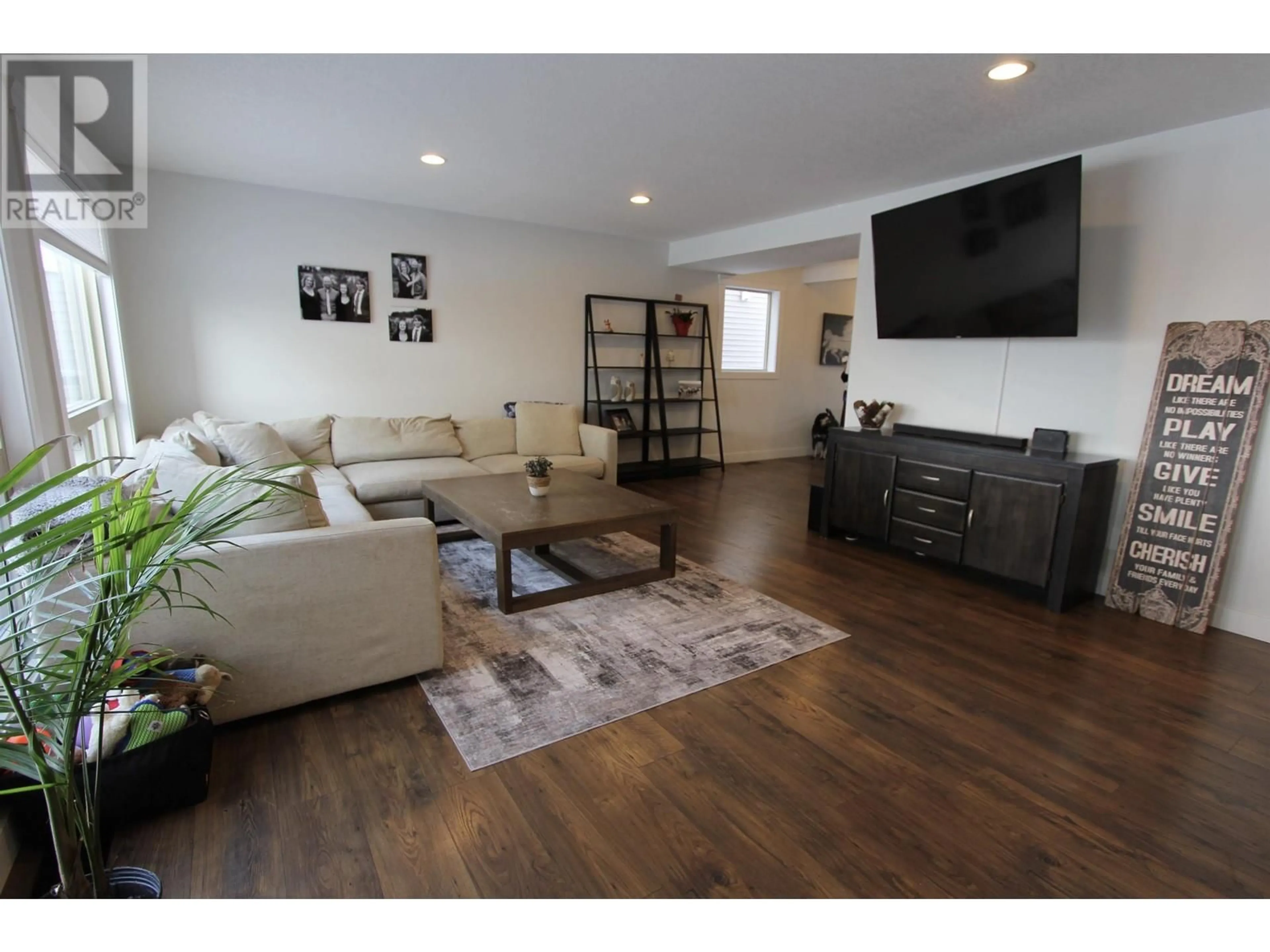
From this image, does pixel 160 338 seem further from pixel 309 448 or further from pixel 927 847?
pixel 927 847

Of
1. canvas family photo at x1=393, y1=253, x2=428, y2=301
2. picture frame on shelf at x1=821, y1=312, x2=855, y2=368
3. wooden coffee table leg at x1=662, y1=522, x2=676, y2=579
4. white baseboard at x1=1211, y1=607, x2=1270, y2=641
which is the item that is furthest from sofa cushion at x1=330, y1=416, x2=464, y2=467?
picture frame on shelf at x1=821, y1=312, x2=855, y2=368

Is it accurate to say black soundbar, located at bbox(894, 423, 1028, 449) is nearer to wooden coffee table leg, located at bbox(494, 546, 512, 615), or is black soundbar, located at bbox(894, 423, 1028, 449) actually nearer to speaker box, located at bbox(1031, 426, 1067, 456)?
speaker box, located at bbox(1031, 426, 1067, 456)

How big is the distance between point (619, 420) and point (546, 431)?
129 cm

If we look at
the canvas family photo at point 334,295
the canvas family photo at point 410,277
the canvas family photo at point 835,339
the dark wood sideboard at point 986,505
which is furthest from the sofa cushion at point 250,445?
the canvas family photo at point 835,339

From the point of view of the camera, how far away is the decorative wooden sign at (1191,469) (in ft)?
8.79

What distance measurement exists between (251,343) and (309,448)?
3.01 feet

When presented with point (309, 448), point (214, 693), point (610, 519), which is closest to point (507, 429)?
point (309, 448)

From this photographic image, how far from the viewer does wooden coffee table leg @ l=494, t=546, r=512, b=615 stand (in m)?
2.75

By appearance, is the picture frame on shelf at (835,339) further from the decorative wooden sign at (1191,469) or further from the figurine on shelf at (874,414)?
the decorative wooden sign at (1191,469)

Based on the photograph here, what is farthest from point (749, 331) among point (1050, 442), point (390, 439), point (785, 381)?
point (390, 439)

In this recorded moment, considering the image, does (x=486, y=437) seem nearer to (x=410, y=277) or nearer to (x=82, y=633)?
(x=410, y=277)

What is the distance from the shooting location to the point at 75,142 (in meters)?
2.93

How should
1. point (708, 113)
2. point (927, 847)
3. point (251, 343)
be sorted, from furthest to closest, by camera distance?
point (251, 343) → point (708, 113) → point (927, 847)

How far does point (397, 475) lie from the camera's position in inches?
153
